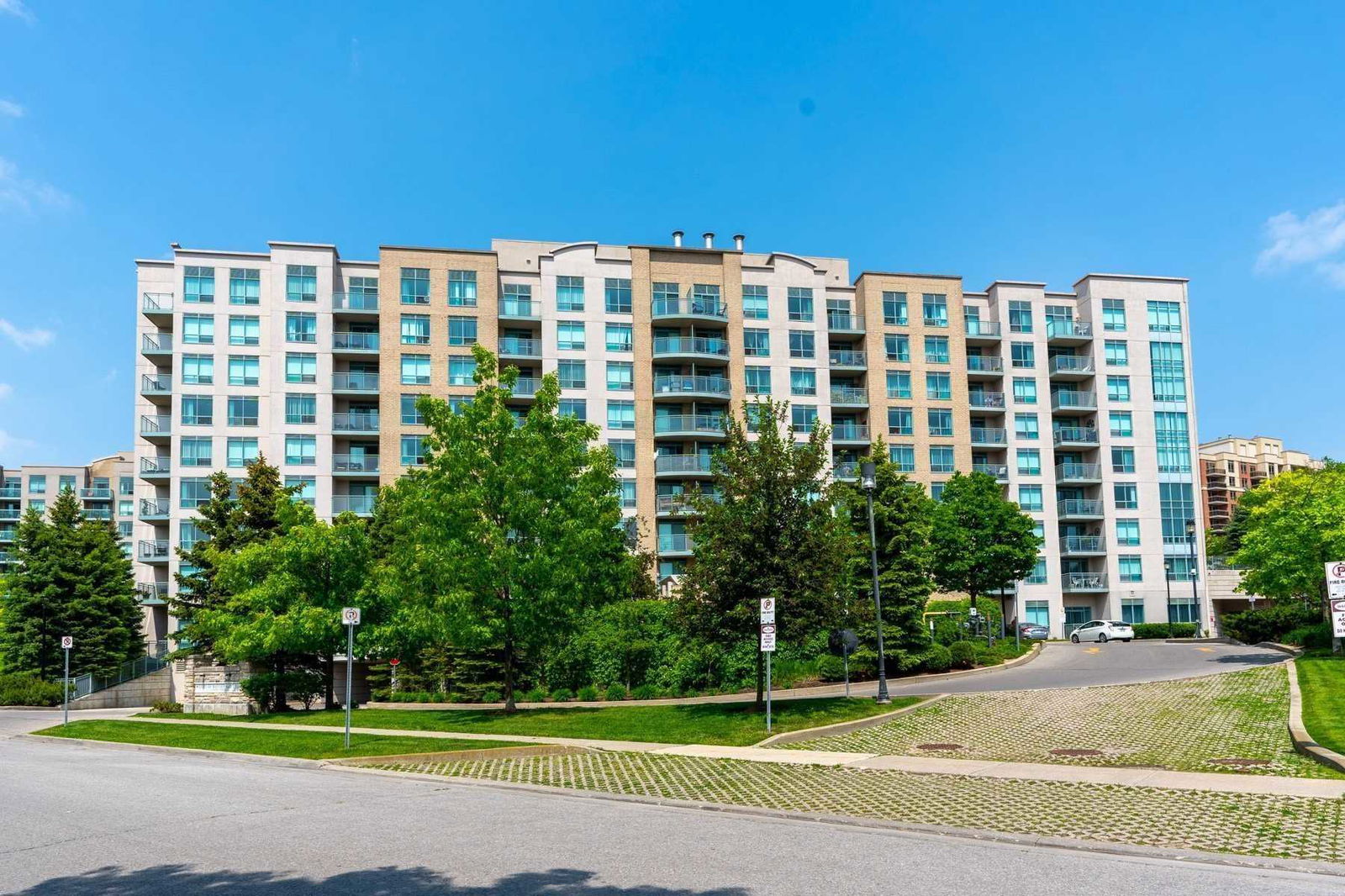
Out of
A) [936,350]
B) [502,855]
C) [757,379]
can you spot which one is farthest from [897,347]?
[502,855]

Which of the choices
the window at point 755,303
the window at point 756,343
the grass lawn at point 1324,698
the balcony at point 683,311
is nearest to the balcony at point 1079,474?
the window at point 756,343

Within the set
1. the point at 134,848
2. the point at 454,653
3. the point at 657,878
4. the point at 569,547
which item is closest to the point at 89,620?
the point at 454,653

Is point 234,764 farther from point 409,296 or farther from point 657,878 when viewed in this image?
point 409,296

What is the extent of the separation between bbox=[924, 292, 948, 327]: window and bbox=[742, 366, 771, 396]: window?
41.5 ft

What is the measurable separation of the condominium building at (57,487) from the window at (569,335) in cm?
8191

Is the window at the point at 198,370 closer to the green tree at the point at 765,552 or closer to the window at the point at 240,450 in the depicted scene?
the window at the point at 240,450

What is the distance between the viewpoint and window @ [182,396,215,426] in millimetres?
64188

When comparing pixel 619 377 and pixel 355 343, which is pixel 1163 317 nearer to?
pixel 619 377

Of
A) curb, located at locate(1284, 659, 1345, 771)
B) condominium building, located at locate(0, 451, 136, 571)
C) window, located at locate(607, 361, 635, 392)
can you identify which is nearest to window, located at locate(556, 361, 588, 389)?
window, located at locate(607, 361, 635, 392)

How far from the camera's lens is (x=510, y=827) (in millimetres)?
11477

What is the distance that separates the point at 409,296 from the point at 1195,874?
204ft

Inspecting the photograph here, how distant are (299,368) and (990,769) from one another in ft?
190

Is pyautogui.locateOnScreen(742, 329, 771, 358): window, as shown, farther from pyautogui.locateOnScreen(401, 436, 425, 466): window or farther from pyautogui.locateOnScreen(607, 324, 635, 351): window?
pyautogui.locateOnScreen(401, 436, 425, 466): window

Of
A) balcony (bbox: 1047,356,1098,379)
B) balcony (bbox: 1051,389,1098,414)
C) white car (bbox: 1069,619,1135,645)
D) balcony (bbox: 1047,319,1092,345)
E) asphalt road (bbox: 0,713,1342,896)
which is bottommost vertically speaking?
white car (bbox: 1069,619,1135,645)
